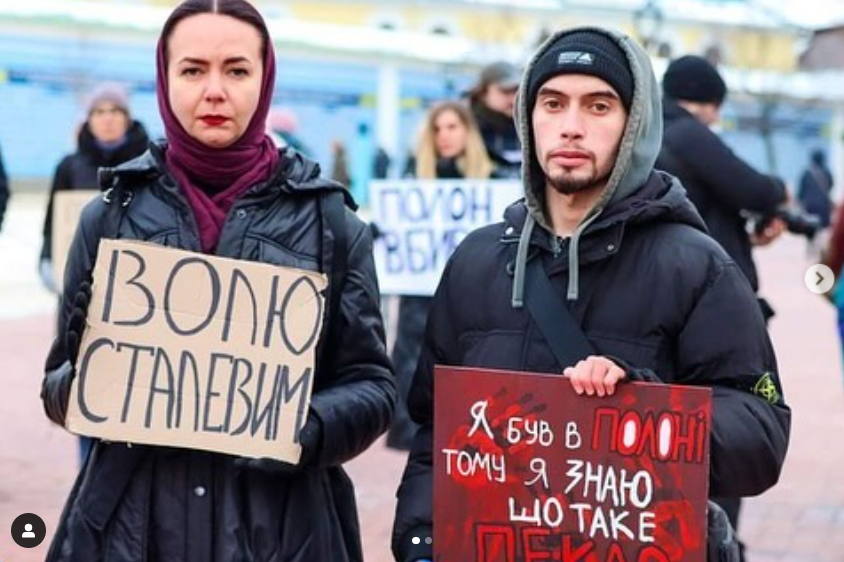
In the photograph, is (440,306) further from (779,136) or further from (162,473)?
(779,136)

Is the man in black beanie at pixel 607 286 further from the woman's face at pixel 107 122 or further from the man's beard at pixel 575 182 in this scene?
the woman's face at pixel 107 122

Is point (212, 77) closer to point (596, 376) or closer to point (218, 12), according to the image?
point (218, 12)

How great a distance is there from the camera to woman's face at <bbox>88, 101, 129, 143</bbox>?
25.0ft

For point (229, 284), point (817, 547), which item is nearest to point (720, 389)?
point (229, 284)

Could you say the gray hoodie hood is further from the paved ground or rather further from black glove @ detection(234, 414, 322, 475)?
black glove @ detection(234, 414, 322, 475)

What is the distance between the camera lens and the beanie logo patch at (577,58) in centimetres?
291

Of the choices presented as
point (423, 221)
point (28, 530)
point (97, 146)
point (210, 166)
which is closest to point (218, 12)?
point (210, 166)

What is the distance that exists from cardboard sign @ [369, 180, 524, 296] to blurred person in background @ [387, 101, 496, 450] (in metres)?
0.09

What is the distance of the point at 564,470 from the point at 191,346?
0.74 meters

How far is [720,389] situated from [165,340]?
101 centimetres

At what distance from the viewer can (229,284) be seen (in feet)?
9.93

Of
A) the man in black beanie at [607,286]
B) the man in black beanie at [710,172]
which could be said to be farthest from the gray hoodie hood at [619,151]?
the man in black beanie at [710,172]

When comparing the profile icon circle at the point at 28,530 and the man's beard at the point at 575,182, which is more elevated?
the man's beard at the point at 575,182

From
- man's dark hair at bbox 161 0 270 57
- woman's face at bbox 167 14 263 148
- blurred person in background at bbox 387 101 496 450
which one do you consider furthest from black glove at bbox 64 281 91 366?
blurred person in background at bbox 387 101 496 450
